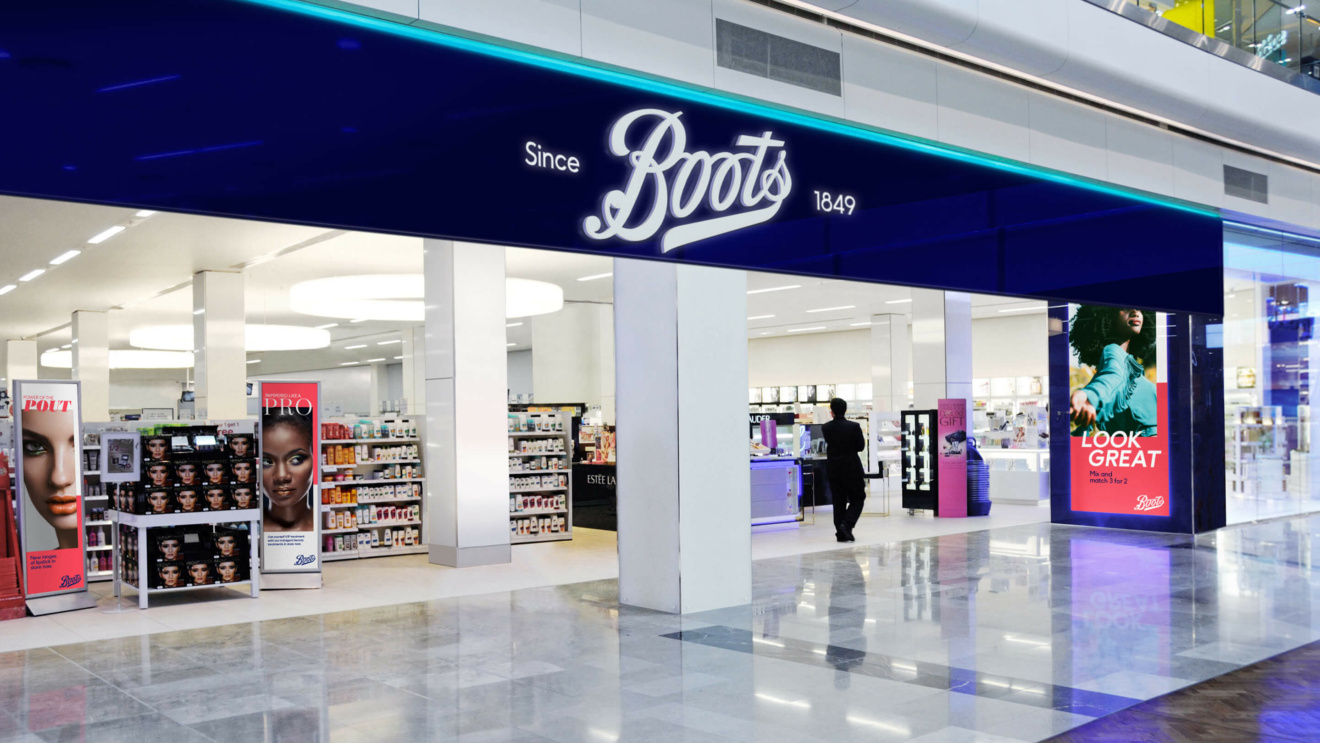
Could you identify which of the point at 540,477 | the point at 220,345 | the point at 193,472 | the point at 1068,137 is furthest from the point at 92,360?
the point at 1068,137

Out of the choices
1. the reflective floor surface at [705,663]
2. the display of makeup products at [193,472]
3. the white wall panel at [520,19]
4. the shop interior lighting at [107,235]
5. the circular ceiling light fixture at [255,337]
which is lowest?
the reflective floor surface at [705,663]

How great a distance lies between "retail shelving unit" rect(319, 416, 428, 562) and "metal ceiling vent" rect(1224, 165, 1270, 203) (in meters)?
8.17

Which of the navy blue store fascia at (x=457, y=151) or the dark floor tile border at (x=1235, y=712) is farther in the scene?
the dark floor tile border at (x=1235, y=712)

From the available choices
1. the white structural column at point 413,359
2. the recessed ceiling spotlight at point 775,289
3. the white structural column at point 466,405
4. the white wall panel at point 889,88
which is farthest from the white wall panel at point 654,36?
the white structural column at point 413,359

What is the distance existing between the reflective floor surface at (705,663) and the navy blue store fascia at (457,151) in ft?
6.78

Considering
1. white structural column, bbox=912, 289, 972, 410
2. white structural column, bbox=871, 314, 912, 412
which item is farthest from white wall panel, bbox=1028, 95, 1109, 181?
white structural column, bbox=871, 314, 912, 412

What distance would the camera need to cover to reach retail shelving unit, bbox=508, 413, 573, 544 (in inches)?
464

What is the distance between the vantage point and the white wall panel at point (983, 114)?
6.22m

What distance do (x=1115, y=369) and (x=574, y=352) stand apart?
10.4 metres

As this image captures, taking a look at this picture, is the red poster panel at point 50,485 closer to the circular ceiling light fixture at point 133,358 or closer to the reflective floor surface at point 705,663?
the reflective floor surface at point 705,663

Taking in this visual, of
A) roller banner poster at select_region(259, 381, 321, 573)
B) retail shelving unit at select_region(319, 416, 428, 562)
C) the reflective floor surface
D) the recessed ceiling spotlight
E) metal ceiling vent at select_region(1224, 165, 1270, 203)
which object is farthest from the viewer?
the recessed ceiling spotlight

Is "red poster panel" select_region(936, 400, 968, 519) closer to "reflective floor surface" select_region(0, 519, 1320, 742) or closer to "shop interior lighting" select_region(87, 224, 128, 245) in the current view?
"reflective floor surface" select_region(0, 519, 1320, 742)

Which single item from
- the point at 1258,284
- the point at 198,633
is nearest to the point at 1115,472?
the point at 1258,284

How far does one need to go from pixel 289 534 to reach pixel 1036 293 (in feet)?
20.7
